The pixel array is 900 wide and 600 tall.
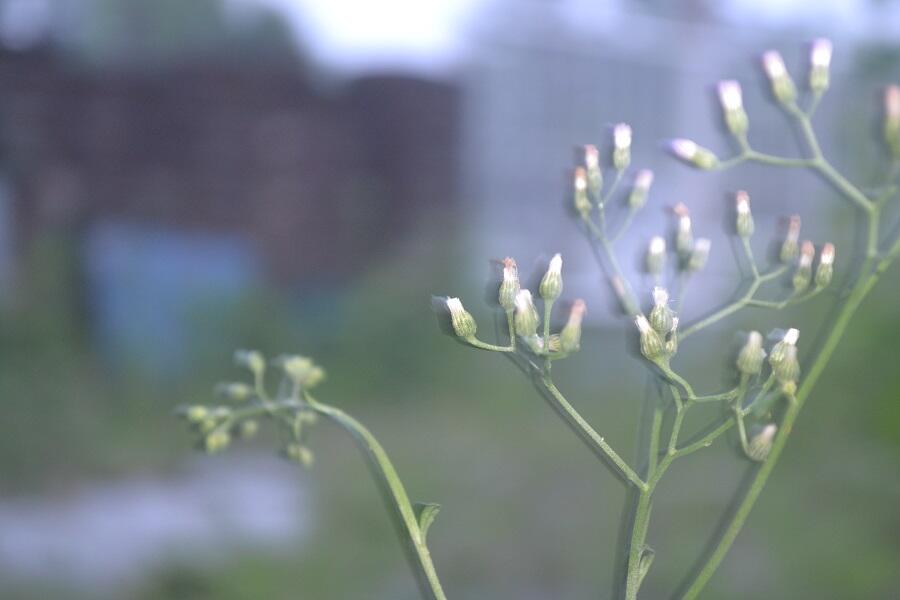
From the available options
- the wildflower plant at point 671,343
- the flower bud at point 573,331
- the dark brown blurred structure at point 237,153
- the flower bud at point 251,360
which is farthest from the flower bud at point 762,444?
the dark brown blurred structure at point 237,153

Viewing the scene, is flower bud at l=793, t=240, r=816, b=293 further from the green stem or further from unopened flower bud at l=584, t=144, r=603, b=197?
the green stem

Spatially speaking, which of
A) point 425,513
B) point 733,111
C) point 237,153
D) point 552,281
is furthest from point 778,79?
point 237,153

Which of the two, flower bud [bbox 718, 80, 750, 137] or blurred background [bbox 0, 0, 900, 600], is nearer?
flower bud [bbox 718, 80, 750, 137]

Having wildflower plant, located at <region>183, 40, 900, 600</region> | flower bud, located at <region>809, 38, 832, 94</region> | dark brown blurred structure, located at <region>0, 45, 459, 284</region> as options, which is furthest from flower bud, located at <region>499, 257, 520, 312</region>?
dark brown blurred structure, located at <region>0, 45, 459, 284</region>

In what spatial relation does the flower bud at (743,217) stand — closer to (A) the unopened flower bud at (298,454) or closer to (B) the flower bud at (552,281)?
(B) the flower bud at (552,281)

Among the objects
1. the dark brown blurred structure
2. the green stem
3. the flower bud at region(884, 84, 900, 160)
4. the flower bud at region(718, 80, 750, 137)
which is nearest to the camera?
the green stem
